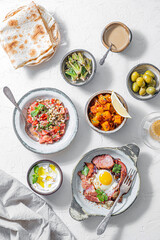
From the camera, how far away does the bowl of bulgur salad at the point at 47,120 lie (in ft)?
9.37

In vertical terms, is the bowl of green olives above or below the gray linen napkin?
above

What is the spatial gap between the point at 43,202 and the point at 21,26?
5.48 feet

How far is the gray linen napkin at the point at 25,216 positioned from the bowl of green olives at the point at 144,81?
135 cm

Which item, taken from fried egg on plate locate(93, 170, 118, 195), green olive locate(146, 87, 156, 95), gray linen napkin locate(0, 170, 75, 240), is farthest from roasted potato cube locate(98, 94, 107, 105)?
gray linen napkin locate(0, 170, 75, 240)

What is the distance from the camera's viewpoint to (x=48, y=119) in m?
2.88

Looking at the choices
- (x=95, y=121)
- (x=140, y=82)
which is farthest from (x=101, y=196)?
(x=140, y=82)

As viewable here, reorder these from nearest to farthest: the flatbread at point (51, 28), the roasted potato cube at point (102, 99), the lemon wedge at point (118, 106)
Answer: the lemon wedge at point (118, 106) → the roasted potato cube at point (102, 99) → the flatbread at point (51, 28)

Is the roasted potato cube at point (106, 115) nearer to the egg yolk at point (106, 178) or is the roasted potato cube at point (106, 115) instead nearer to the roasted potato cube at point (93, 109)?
the roasted potato cube at point (93, 109)

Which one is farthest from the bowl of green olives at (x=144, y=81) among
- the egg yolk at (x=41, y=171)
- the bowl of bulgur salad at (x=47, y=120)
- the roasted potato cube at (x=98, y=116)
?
the egg yolk at (x=41, y=171)

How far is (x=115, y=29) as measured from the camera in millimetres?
2957

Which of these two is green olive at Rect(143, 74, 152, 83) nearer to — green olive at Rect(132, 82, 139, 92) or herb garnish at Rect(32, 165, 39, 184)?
green olive at Rect(132, 82, 139, 92)

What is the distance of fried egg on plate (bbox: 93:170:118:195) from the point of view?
284 cm

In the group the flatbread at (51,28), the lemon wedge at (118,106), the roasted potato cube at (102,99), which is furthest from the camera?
the flatbread at (51,28)

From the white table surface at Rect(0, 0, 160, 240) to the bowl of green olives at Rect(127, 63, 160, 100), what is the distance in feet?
0.38
